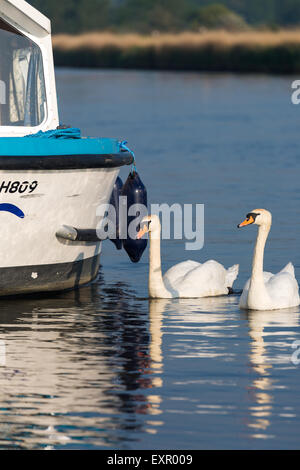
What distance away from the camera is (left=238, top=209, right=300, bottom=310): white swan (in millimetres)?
12547

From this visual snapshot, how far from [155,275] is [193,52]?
5599cm

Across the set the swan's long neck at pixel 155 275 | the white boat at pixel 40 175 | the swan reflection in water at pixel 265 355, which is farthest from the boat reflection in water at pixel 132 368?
the white boat at pixel 40 175

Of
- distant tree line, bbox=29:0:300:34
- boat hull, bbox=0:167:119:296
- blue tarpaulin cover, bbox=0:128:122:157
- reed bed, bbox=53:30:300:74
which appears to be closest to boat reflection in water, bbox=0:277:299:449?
boat hull, bbox=0:167:119:296

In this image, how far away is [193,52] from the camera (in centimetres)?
6819

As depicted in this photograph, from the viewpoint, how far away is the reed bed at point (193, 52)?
6275cm

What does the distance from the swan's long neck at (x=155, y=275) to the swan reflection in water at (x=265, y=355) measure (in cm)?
100

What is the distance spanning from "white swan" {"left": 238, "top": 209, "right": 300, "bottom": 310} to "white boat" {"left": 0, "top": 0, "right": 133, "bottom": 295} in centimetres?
153

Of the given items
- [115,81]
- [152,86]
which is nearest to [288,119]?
[152,86]

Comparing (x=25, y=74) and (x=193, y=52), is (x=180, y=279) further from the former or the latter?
(x=193, y=52)

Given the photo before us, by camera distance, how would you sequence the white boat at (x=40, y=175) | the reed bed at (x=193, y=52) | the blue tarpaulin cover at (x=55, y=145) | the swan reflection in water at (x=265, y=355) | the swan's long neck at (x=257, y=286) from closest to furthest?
the swan reflection in water at (x=265, y=355) → the blue tarpaulin cover at (x=55, y=145) → the white boat at (x=40, y=175) → the swan's long neck at (x=257, y=286) → the reed bed at (x=193, y=52)

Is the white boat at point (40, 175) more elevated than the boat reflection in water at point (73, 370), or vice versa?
the white boat at point (40, 175)

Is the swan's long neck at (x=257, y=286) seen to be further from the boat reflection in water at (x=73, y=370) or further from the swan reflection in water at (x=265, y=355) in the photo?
the boat reflection in water at (x=73, y=370)

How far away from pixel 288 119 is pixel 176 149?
32.6 ft

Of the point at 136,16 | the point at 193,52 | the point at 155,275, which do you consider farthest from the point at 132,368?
the point at 136,16
